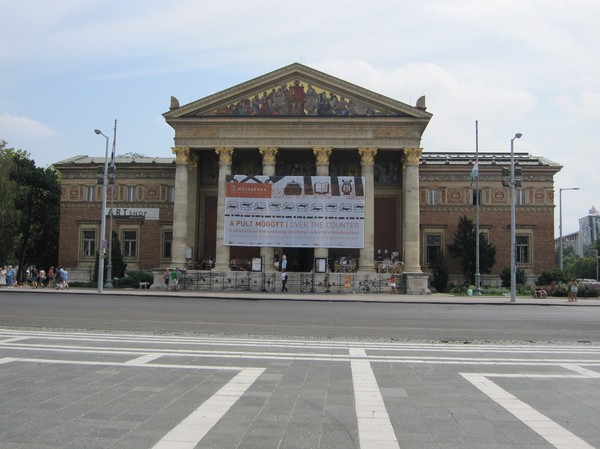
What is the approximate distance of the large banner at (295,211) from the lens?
4525 cm

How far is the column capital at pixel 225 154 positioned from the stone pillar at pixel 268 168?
99.1 inches

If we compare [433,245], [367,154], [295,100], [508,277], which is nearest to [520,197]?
[508,277]

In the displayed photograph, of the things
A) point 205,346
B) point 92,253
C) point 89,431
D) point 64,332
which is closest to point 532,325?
point 205,346

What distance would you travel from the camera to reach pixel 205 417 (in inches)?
246

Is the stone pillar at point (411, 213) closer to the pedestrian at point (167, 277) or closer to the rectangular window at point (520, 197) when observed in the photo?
the rectangular window at point (520, 197)

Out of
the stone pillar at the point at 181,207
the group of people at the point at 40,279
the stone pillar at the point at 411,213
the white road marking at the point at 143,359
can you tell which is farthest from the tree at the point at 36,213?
the white road marking at the point at 143,359

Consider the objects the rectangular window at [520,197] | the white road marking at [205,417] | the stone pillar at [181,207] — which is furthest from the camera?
the rectangular window at [520,197]

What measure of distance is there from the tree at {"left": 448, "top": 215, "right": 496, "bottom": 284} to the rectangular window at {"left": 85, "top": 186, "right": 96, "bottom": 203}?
35.0 meters

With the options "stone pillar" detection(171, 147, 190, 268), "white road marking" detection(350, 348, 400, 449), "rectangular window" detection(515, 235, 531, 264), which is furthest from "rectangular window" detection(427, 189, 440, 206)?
"white road marking" detection(350, 348, 400, 449)

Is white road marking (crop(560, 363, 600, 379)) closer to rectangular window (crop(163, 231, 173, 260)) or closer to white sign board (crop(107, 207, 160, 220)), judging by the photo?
rectangular window (crop(163, 231, 173, 260))

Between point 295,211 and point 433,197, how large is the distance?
1579 centimetres

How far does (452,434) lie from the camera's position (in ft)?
18.9

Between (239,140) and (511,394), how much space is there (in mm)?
41939

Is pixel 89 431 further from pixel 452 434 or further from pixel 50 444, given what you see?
pixel 452 434
